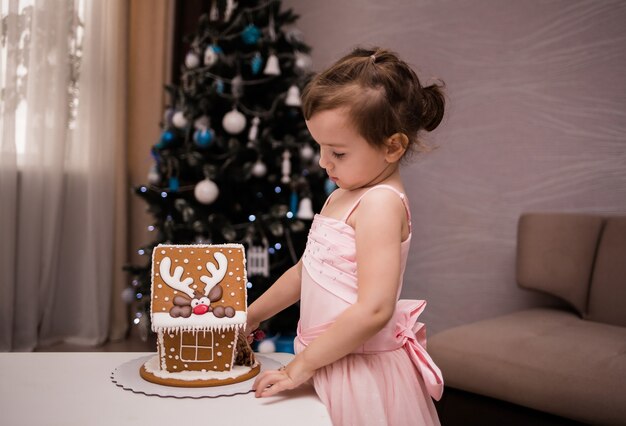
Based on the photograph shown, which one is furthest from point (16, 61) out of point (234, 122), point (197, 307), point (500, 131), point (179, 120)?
point (197, 307)

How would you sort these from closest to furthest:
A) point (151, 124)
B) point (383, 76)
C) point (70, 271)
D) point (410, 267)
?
point (383, 76), point (410, 267), point (70, 271), point (151, 124)

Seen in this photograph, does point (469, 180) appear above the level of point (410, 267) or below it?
above

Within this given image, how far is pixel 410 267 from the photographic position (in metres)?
3.37

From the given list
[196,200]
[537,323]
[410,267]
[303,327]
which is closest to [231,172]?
[196,200]

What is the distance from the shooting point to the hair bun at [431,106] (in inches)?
42.8

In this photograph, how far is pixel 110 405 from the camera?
884mm

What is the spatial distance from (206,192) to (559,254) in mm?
1636

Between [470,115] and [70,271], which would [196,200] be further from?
[470,115]

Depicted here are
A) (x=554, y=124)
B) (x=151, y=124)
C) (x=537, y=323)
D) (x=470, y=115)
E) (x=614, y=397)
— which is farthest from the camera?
(x=151, y=124)

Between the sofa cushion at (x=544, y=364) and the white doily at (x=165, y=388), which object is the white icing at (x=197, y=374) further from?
the sofa cushion at (x=544, y=364)

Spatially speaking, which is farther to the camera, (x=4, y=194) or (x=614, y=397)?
(x=4, y=194)

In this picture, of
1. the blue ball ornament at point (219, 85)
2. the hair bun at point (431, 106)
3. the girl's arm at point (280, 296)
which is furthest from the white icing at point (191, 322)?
the blue ball ornament at point (219, 85)

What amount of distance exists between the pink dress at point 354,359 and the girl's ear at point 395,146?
6 cm

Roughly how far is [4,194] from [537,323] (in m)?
2.74
